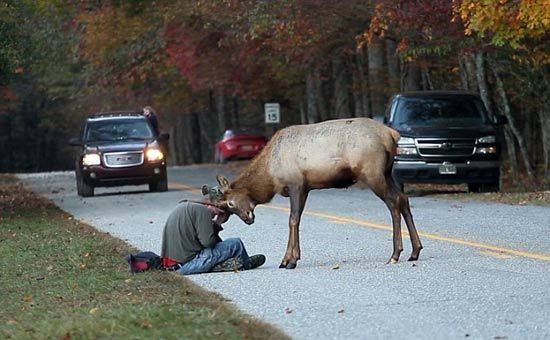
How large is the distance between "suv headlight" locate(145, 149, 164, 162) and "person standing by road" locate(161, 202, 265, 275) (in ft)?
56.4

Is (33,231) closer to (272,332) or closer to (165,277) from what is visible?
(165,277)

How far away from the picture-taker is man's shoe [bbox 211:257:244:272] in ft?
44.6

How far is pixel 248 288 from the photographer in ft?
40.1

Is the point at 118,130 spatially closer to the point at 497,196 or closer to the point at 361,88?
the point at 497,196

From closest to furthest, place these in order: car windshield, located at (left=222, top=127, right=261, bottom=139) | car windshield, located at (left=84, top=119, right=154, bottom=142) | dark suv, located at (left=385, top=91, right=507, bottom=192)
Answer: dark suv, located at (left=385, top=91, right=507, bottom=192) → car windshield, located at (left=84, top=119, right=154, bottom=142) → car windshield, located at (left=222, top=127, right=261, bottom=139)

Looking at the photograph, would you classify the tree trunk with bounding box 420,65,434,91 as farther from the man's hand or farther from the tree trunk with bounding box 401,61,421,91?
the man's hand

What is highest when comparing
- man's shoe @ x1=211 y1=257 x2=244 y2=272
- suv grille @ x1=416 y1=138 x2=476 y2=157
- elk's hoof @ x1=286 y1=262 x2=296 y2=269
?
man's shoe @ x1=211 y1=257 x2=244 y2=272

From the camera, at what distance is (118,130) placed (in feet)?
104

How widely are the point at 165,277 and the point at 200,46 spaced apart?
33.8 metres

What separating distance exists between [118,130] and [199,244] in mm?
18517

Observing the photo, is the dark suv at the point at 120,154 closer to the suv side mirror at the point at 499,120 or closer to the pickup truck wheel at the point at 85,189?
the pickup truck wheel at the point at 85,189

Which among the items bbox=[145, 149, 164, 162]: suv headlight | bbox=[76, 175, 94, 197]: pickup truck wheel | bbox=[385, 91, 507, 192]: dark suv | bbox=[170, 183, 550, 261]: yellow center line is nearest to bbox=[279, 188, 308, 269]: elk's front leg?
bbox=[170, 183, 550, 261]: yellow center line

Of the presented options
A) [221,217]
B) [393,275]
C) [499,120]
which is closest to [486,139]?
[499,120]

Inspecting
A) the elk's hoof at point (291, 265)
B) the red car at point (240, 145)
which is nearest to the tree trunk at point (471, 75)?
the red car at point (240, 145)
